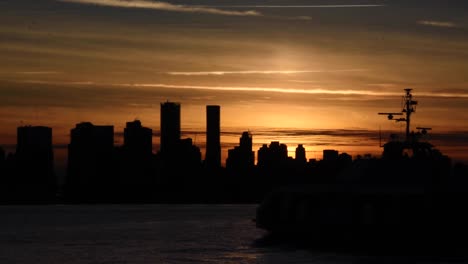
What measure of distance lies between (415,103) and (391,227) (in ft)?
51.0

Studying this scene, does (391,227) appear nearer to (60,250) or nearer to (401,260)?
(401,260)

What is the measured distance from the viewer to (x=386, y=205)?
7506cm

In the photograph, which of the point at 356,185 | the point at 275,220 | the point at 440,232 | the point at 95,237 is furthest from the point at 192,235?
the point at 440,232

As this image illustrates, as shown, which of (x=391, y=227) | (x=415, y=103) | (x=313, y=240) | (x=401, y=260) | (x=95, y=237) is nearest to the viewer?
(x=401, y=260)

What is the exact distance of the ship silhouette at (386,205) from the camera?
73188 millimetres

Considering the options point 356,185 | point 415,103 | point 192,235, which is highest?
point 415,103

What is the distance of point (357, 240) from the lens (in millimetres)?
74688

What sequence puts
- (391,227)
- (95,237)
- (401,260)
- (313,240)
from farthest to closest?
(95,237), (313,240), (391,227), (401,260)

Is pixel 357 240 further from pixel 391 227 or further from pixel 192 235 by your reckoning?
pixel 192 235

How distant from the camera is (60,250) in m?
84.1

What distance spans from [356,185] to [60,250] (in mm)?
29325

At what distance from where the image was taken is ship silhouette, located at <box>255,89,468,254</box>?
2881 inches

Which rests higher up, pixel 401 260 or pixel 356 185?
pixel 356 185

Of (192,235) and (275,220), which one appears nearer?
(275,220)
